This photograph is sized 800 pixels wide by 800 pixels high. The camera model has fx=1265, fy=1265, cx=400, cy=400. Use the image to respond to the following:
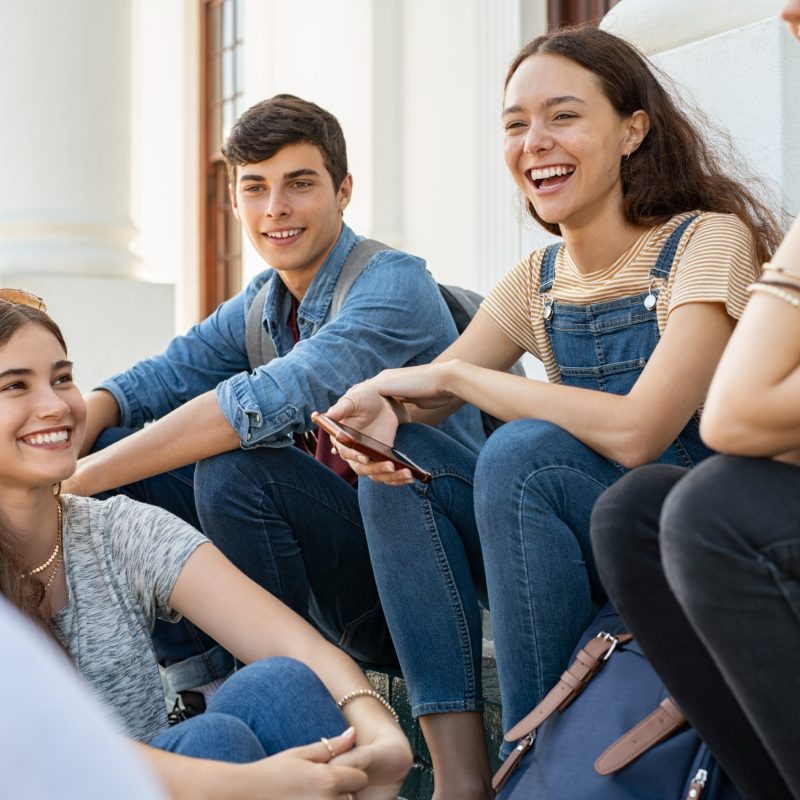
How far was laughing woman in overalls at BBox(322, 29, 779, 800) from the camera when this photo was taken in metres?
2.05

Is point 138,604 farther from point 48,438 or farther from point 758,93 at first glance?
point 758,93

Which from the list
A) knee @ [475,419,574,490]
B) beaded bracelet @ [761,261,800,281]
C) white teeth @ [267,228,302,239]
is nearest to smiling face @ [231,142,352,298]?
white teeth @ [267,228,302,239]

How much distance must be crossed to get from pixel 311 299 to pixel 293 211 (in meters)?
0.22

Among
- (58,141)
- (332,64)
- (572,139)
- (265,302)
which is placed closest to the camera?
(572,139)

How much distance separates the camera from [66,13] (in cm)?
550

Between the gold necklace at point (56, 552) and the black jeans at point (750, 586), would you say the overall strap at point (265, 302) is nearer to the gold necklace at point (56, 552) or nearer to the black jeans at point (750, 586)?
the gold necklace at point (56, 552)

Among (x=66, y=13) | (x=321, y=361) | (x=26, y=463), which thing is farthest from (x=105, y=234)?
(x=26, y=463)

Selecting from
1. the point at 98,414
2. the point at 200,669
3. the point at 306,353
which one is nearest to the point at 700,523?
the point at 306,353

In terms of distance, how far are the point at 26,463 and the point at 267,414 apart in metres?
0.58

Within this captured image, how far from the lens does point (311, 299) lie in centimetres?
301

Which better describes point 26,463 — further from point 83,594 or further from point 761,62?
point 761,62

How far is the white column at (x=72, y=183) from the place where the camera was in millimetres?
5410

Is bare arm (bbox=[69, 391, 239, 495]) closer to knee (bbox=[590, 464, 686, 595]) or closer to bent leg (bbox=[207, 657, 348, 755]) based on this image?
bent leg (bbox=[207, 657, 348, 755])

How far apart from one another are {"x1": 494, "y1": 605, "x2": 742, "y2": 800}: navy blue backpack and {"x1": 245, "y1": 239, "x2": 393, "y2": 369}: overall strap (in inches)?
49.1
